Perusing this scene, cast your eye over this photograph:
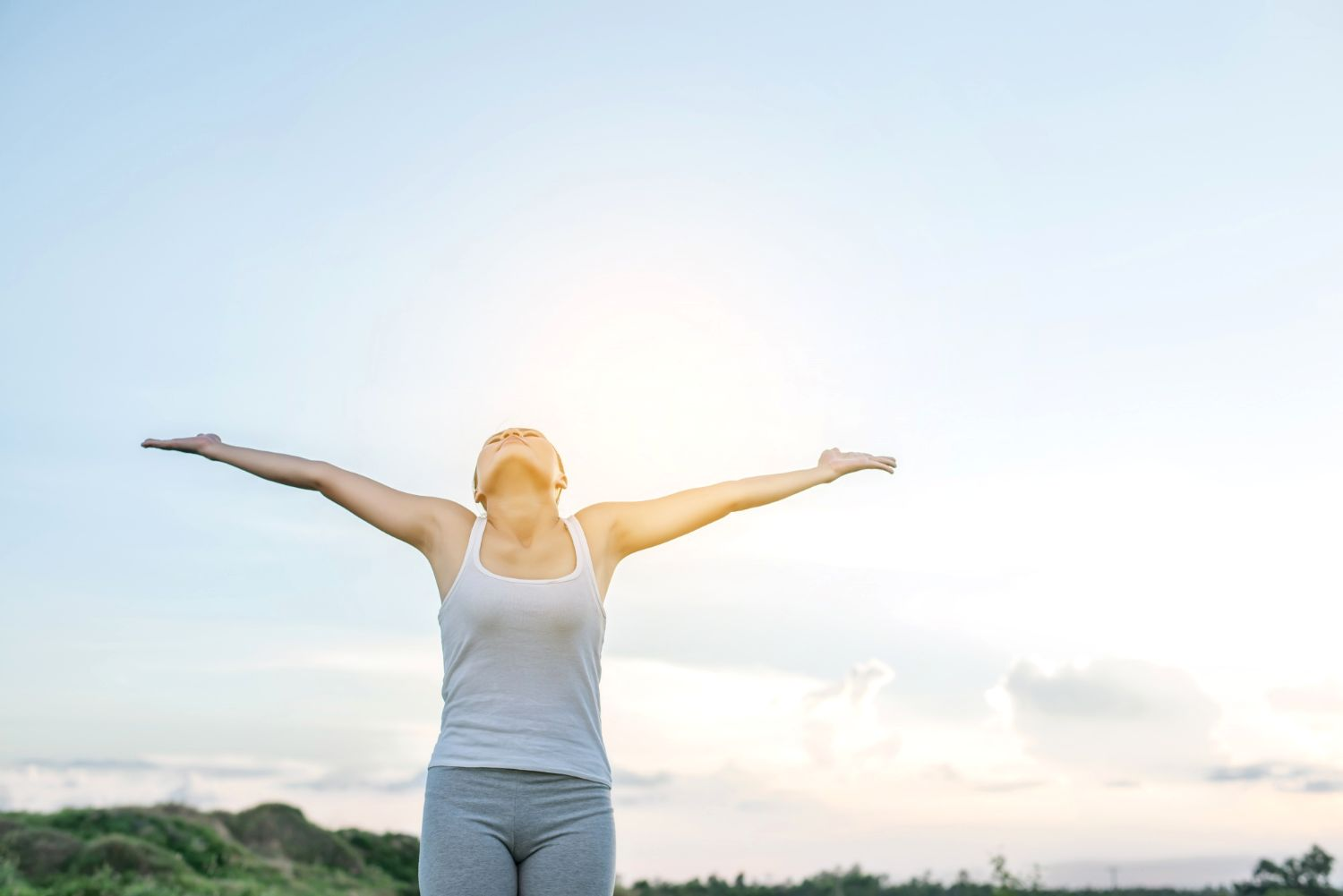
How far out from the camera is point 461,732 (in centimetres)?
330

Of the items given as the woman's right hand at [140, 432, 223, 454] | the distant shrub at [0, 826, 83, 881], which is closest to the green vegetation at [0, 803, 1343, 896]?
the distant shrub at [0, 826, 83, 881]

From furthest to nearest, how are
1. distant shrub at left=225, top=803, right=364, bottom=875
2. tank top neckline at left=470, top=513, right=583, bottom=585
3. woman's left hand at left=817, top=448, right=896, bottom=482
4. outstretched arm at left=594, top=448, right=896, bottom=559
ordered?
1. distant shrub at left=225, top=803, right=364, bottom=875
2. woman's left hand at left=817, top=448, right=896, bottom=482
3. outstretched arm at left=594, top=448, right=896, bottom=559
4. tank top neckline at left=470, top=513, right=583, bottom=585

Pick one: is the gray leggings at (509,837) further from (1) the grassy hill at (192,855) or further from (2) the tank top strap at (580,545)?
(1) the grassy hill at (192,855)

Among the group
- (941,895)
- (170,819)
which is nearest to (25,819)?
(170,819)

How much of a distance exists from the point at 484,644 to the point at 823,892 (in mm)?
18837

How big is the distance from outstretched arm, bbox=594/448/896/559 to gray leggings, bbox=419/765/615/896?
89cm

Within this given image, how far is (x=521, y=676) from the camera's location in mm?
3334

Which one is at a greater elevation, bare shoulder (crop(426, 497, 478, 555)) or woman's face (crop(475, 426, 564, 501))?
woman's face (crop(475, 426, 564, 501))

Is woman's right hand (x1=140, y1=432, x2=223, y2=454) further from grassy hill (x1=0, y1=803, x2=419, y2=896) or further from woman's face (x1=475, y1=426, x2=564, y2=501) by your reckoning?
grassy hill (x1=0, y1=803, x2=419, y2=896)

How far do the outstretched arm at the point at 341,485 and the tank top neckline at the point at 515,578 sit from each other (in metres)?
0.17

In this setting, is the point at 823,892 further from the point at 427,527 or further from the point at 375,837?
the point at 427,527

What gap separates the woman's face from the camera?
3.68 metres

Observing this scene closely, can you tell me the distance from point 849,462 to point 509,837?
193cm

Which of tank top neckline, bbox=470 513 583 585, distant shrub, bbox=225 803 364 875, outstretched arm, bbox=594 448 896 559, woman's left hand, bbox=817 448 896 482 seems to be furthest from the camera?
distant shrub, bbox=225 803 364 875
